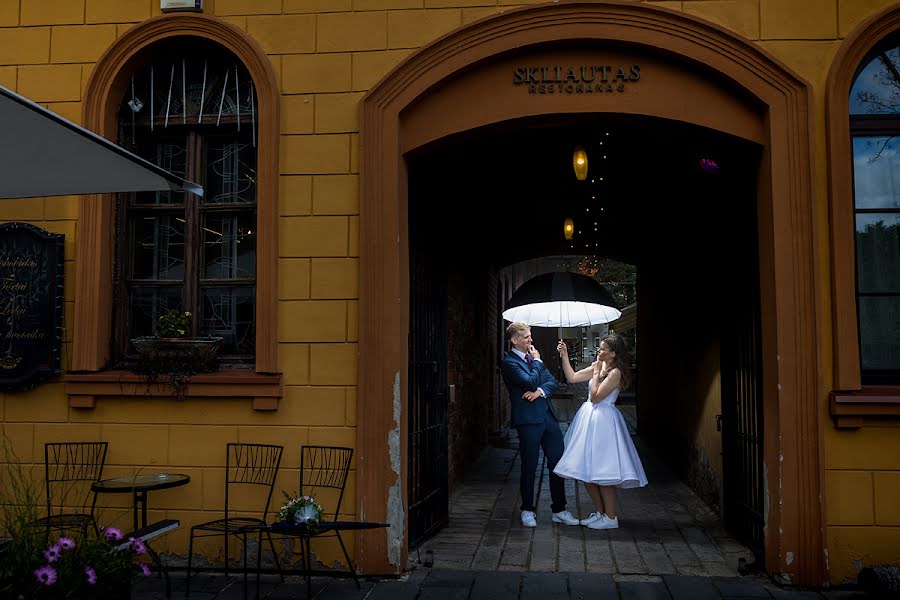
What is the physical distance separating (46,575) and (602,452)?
4987 mm

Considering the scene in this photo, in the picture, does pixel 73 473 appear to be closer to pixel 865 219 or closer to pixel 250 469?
pixel 250 469

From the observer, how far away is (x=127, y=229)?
6070 millimetres

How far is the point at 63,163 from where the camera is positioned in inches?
158

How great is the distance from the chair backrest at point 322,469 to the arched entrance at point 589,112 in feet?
0.46

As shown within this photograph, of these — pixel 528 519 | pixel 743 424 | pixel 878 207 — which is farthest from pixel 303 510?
pixel 878 207

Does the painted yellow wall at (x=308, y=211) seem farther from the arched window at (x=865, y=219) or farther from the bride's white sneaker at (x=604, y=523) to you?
the bride's white sneaker at (x=604, y=523)

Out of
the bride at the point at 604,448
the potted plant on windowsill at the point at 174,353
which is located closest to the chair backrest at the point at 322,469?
the potted plant on windowsill at the point at 174,353

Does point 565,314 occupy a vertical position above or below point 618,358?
above

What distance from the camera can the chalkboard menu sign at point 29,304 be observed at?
5816 mm

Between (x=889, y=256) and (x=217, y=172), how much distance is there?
4.59 metres

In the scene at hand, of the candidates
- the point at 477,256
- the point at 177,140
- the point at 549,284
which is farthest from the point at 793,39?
the point at 477,256

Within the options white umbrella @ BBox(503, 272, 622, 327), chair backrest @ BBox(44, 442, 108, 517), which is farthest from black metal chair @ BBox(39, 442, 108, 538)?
white umbrella @ BBox(503, 272, 622, 327)

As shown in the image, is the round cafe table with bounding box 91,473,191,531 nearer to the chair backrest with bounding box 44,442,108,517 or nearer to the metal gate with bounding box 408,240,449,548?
the chair backrest with bounding box 44,442,108,517

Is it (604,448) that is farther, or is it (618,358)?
(618,358)
